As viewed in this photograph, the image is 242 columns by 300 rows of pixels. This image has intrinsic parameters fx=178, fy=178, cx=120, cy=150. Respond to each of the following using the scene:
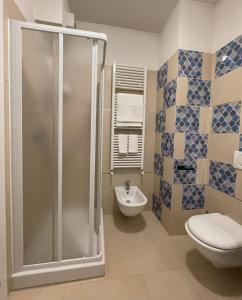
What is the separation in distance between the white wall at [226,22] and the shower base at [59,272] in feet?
7.46

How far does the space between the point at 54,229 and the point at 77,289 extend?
1.50ft

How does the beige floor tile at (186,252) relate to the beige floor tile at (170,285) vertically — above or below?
above

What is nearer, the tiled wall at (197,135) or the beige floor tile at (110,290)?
the beige floor tile at (110,290)

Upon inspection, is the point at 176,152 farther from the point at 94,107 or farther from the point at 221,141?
the point at 94,107

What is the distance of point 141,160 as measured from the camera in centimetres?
241

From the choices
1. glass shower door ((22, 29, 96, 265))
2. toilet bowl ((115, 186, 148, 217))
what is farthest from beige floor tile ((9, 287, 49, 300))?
toilet bowl ((115, 186, 148, 217))

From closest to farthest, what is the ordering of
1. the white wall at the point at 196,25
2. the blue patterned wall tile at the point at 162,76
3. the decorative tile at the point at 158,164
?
the white wall at the point at 196,25 → the blue patterned wall tile at the point at 162,76 → the decorative tile at the point at 158,164

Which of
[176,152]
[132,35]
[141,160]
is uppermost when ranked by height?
[132,35]

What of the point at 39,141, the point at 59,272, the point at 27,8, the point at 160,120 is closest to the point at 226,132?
the point at 160,120

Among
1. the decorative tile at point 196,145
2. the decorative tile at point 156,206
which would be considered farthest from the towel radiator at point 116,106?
the decorative tile at point 196,145

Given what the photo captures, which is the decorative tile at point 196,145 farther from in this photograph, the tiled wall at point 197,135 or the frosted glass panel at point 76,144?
the frosted glass panel at point 76,144

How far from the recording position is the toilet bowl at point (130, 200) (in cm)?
196

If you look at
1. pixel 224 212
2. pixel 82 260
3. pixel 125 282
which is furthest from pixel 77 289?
pixel 224 212

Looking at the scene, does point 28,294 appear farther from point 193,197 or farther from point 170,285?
point 193,197
